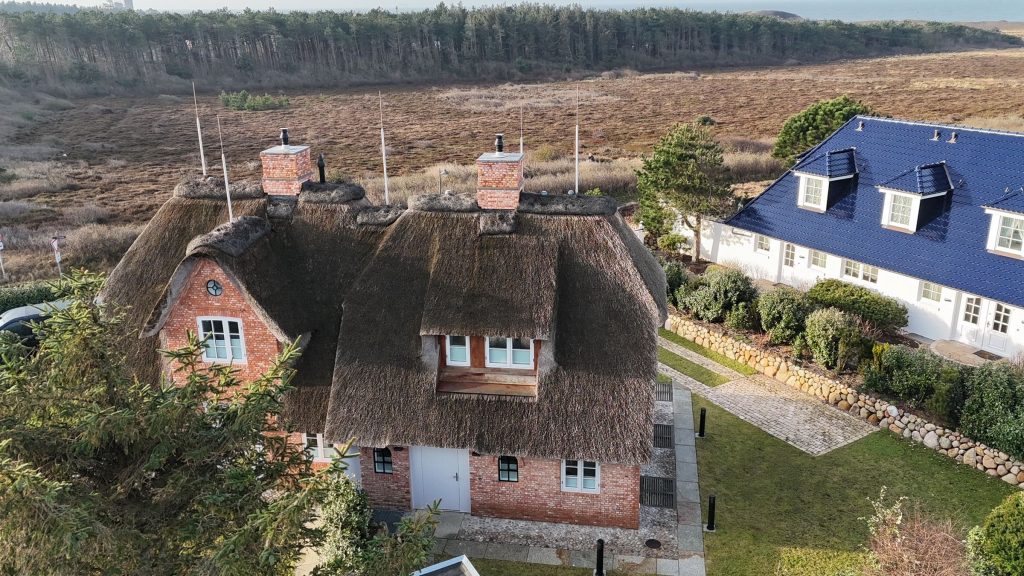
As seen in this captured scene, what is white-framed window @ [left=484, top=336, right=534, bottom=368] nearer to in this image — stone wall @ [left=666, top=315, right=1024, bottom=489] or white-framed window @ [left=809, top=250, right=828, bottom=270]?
stone wall @ [left=666, top=315, right=1024, bottom=489]

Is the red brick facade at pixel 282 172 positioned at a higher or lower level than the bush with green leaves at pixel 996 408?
higher

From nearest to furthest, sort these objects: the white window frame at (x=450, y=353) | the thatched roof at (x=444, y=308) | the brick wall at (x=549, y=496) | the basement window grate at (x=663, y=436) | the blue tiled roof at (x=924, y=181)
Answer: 1. the thatched roof at (x=444, y=308)
2. the brick wall at (x=549, y=496)
3. the white window frame at (x=450, y=353)
4. the basement window grate at (x=663, y=436)
5. the blue tiled roof at (x=924, y=181)

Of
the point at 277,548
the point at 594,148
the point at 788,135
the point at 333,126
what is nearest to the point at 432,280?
the point at 277,548

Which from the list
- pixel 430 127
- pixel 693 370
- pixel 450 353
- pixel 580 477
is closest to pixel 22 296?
pixel 450 353

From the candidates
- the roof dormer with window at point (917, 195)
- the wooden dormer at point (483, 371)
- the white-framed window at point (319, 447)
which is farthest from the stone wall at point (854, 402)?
the white-framed window at point (319, 447)

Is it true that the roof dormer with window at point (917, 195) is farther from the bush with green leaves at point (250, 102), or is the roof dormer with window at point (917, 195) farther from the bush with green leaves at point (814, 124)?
the bush with green leaves at point (250, 102)
